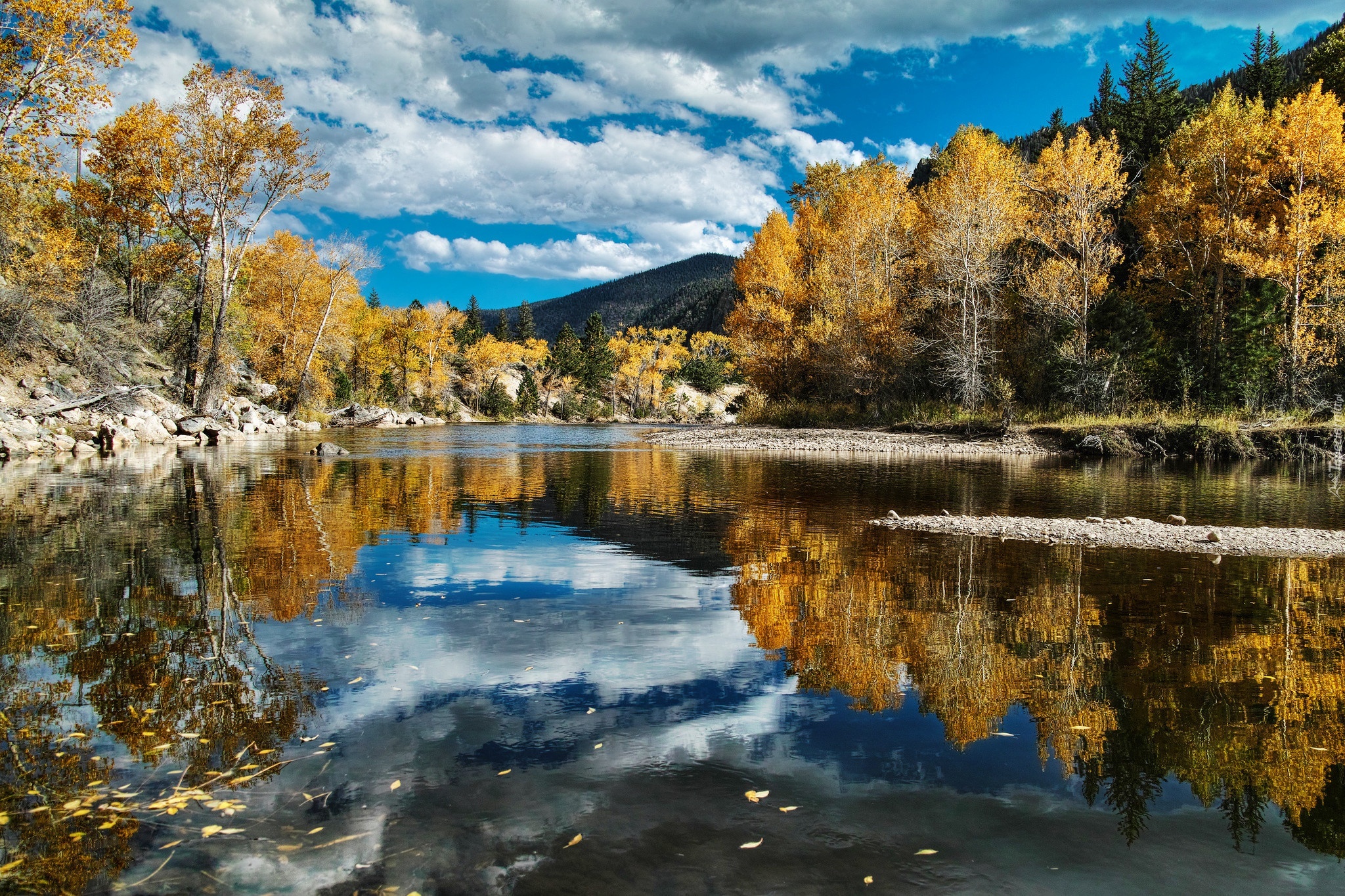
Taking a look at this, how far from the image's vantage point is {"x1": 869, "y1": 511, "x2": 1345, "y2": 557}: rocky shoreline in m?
10.5

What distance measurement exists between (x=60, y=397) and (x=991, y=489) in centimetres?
3462

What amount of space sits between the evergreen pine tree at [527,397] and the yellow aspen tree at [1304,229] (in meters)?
76.6

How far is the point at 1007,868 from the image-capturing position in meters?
3.46

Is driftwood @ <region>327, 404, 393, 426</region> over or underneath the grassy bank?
over

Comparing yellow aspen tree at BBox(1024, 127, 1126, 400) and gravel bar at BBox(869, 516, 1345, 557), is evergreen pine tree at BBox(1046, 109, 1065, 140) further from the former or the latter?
gravel bar at BBox(869, 516, 1345, 557)

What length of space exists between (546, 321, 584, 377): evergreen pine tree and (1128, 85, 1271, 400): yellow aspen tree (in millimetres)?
73061

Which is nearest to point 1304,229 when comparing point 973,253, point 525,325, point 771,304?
point 973,253

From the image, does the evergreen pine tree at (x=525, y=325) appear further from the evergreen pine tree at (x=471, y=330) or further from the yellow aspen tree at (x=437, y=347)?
the yellow aspen tree at (x=437, y=347)

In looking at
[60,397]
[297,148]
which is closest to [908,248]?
[297,148]

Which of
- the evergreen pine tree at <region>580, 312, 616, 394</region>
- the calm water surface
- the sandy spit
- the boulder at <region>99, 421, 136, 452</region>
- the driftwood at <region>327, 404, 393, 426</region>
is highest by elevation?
the evergreen pine tree at <region>580, 312, 616, 394</region>

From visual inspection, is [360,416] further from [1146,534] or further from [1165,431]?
[1146,534]

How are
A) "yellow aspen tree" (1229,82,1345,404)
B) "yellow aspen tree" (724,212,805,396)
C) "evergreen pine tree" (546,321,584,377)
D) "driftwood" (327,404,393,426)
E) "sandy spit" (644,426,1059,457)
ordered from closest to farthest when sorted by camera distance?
"yellow aspen tree" (1229,82,1345,404) → "sandy spit" (644,426,1059,457) → "yellow aspen tree" (724,212,805,396) → "driftwood" (327,404,393,426) → "evergreen pine tree" (546,321,584,377)

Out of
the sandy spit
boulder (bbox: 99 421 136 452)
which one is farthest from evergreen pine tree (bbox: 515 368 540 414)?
boulder (bbox: 99 421 136 452)

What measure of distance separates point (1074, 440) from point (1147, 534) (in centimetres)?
2359
